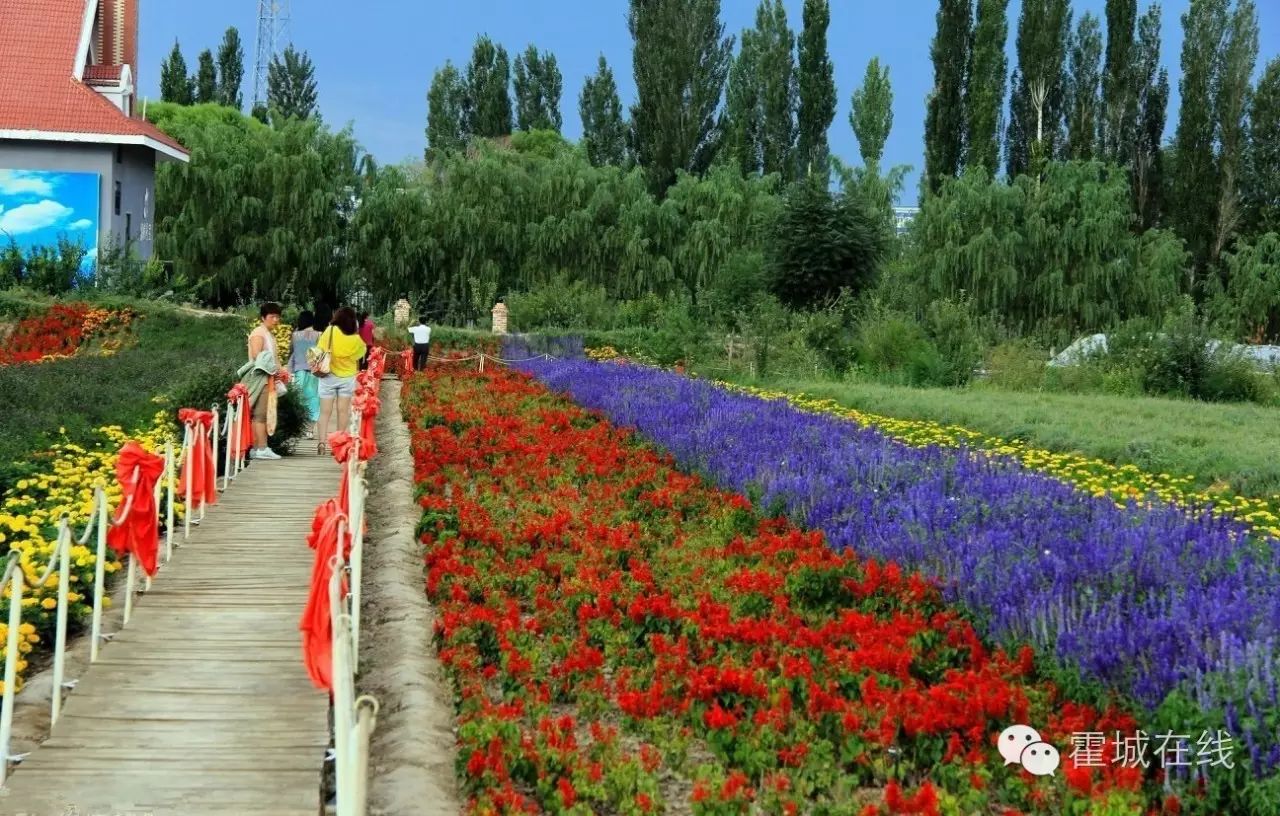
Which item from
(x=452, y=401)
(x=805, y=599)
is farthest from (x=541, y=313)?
(x=805, y=599)

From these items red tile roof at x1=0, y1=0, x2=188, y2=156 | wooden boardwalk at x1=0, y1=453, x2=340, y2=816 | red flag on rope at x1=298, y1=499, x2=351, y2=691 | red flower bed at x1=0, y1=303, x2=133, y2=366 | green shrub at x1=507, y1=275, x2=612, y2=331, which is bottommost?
wooden boardwalk at x1=0, y1=453, x2=340, y2=816

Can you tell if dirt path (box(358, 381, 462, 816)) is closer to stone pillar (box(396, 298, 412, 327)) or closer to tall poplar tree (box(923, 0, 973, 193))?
stone pillar (box(396, 298, 412, 327))

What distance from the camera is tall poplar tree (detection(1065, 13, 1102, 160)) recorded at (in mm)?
43062

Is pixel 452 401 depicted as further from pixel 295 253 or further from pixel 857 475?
pixel 295 253

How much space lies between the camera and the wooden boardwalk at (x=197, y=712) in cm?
491

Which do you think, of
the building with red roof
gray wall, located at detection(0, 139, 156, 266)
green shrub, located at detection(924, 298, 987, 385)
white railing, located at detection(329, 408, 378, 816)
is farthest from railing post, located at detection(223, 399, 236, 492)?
gray wall, located at detection(0, 139, 156, 266)

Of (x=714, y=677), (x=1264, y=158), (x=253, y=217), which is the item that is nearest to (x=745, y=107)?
(x=1264, y=158)

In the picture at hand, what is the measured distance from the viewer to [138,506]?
24.3 feet

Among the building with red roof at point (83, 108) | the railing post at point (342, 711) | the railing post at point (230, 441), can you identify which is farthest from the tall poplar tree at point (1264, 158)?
the railing post at point (342, 711)

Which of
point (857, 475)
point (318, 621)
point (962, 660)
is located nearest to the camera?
point (318, 621)

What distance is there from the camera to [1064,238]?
37312mm

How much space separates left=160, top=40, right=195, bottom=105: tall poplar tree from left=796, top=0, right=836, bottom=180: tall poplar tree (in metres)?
29.5

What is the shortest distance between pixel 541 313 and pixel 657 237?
833 cm

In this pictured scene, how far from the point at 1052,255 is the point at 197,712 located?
117 ft
